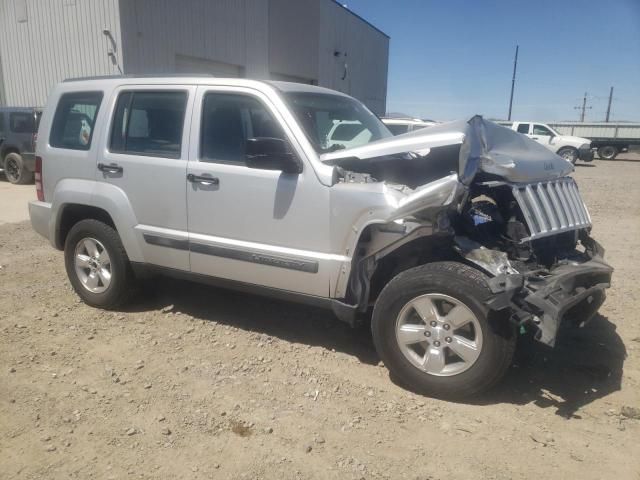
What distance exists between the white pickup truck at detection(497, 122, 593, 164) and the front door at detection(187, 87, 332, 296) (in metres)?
21.3

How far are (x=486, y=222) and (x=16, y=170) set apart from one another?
13.1 metres

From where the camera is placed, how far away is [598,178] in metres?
17.3

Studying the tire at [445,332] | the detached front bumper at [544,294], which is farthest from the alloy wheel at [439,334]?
the detached front bumper at [544,294]

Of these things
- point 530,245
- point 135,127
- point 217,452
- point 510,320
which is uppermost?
point 135,127

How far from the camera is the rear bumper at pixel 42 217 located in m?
4.72

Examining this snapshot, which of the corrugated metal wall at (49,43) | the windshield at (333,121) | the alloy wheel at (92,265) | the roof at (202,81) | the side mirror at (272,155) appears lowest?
the alloy wheel at (92,265)

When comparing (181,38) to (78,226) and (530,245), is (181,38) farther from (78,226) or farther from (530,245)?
(530,245)

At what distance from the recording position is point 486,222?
362cm

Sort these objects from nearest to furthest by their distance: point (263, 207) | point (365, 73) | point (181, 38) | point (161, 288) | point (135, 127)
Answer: point (263, 207), point (135, 127), point (161, 288), point (181, 38), point (365, 73)

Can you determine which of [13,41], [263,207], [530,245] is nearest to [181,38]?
[13,41]

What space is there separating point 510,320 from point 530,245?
638mm

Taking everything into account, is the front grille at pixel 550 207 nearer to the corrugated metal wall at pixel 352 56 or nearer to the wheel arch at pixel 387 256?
the wheel arch at pixel 387 256

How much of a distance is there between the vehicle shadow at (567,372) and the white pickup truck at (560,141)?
20509 mm

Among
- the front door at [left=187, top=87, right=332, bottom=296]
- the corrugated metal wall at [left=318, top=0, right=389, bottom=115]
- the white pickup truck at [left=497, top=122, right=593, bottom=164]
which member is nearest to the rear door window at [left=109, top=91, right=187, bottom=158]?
the front door at [left=187, top=87, right=332, bottom=296]
